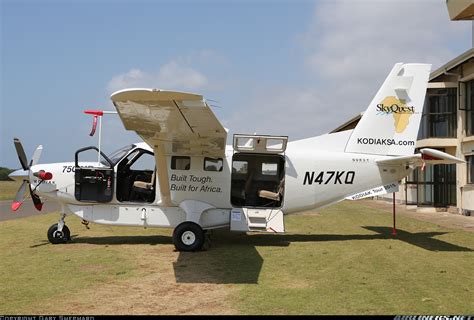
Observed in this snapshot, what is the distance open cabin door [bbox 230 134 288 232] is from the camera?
10.4 metres

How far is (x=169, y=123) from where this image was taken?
8.21 metres

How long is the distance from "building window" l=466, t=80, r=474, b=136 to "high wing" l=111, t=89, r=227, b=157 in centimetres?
1406

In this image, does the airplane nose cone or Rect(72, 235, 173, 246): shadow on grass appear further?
Rect(72, 235, 173, 246): shadow on grass

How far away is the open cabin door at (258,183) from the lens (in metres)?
10.4

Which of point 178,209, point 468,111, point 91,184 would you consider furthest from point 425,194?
point 91,184

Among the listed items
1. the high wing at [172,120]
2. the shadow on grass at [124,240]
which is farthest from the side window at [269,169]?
the shadow on grass at [124,240]

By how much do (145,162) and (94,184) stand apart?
1330mm

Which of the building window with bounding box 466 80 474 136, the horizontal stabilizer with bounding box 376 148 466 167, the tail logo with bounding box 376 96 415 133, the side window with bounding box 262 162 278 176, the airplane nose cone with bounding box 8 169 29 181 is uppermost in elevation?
the building window with bounding box 466 80 474 136

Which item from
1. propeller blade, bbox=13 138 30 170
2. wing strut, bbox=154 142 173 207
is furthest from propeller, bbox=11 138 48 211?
wing strut, bbox=154 142 173 207

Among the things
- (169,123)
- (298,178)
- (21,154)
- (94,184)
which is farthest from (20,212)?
(169,123)

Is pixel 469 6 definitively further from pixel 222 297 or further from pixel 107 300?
pixel 107 300

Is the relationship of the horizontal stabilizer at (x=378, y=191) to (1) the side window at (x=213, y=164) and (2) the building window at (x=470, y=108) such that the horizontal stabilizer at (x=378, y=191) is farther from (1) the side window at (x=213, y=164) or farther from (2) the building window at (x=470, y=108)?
(2) the building window at (x=470, y=108)

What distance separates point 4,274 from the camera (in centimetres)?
735

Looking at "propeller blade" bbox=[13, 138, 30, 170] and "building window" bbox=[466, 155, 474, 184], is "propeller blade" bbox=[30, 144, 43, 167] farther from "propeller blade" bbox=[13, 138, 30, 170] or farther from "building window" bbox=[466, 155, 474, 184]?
"building window" bbox=[466, 155, 474, 184]
